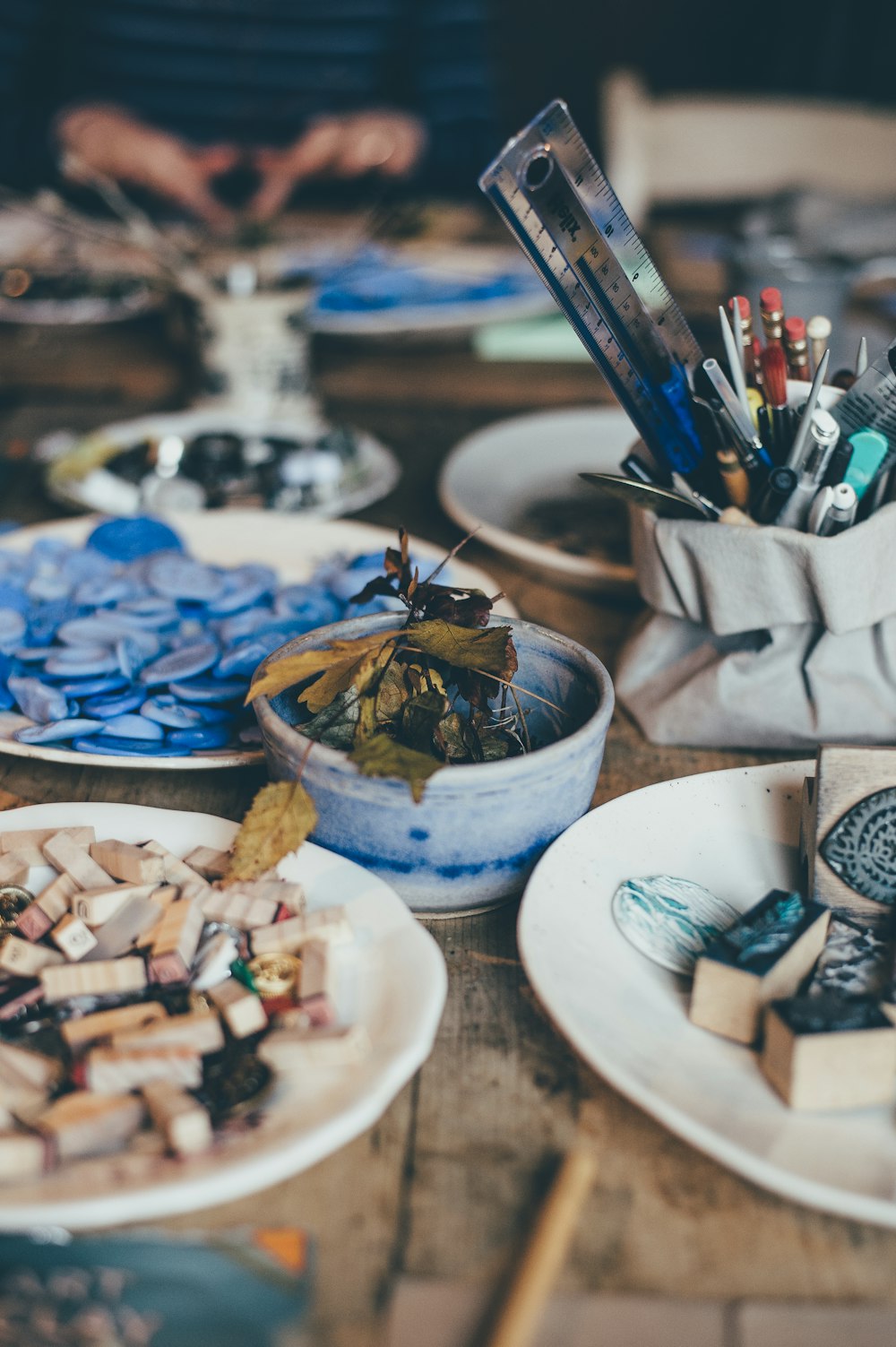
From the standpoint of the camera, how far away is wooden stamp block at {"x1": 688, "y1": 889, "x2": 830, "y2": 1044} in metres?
0.47

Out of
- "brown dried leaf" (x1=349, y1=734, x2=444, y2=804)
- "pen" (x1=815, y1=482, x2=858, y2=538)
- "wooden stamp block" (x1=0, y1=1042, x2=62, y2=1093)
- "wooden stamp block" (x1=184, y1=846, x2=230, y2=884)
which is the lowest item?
"wooden stamp block" (x1=0, y1=1042, x2=62, y2=1093)

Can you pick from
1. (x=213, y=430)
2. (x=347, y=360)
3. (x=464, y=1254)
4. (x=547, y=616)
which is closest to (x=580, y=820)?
(x=464, y=1254)

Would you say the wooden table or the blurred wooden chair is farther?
the blurred wooden chair

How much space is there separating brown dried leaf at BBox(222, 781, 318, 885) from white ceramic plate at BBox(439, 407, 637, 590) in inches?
16.9

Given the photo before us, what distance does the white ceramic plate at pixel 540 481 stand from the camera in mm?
913

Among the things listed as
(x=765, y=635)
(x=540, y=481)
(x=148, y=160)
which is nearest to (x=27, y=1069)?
(x=765, y=635)

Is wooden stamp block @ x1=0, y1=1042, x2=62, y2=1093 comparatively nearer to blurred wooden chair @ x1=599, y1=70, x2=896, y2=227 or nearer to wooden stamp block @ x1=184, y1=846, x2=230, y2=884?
wooden stamp block @ x1=184, y1=846, x2=230, y2=884

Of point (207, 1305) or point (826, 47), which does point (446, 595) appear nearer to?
point (207, 1305)

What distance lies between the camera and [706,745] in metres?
0.72

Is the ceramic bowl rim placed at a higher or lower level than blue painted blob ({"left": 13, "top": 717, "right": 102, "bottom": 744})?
higher

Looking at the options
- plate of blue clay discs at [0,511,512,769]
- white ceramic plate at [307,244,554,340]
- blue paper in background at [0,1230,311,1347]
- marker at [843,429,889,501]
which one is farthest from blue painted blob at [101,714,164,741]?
white ceramic plate at [307,244,554,340]

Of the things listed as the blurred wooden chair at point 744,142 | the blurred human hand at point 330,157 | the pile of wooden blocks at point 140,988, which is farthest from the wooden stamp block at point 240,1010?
the blurred wooden chair at point 744,142

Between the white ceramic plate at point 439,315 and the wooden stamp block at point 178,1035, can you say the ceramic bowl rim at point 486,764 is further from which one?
the white ceramic plate at point 439,315

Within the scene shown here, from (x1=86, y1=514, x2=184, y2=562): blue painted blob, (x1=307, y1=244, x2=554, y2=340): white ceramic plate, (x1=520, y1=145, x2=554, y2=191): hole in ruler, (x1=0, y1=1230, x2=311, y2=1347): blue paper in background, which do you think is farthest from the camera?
(x1=307, y1=244, x2=554, y2=340): white ceramic plate
